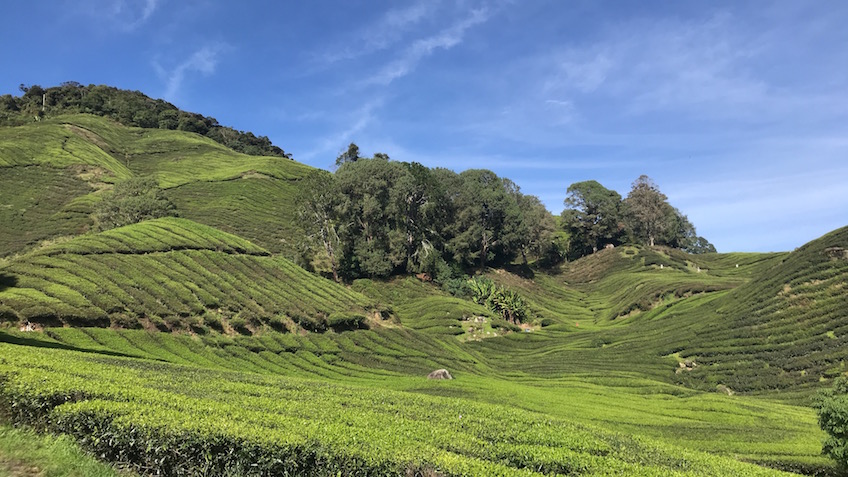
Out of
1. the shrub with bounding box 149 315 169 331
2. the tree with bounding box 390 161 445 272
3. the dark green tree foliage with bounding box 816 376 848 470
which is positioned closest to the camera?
the dark green tree foliage with bounding box 816 376 848 470

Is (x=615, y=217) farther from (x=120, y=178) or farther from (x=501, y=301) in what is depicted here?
(x=120, y=178)

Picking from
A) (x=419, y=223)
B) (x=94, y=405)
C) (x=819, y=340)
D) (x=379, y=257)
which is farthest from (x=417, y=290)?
(x=94, y=405)

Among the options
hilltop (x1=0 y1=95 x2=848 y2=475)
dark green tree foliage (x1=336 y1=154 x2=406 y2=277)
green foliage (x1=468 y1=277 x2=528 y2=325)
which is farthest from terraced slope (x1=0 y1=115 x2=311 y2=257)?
green foliage (x1=468 y1=277 x2=528 y2=325)

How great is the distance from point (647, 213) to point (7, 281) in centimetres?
11295

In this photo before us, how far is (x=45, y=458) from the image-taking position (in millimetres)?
8992

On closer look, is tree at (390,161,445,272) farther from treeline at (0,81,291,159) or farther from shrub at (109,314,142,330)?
treeline at (0,81,291,159)

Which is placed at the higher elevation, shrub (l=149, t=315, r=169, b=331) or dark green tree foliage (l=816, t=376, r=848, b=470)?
shrub (l=149, t=315, r=169, b=331)

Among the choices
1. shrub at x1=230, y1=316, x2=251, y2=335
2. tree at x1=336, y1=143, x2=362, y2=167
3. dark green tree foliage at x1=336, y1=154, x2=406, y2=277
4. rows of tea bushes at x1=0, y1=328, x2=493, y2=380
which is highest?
tree at x1=336, y1=143, x2=362, y2=167

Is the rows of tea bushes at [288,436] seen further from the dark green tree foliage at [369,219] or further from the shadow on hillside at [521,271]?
the shadow on hillside at [521,271]

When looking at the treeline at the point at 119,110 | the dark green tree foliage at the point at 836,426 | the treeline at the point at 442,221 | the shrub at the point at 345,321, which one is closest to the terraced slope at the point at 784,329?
the dark green tree foliage at the point at 836,426

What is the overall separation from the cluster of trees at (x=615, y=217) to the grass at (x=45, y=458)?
4483 inches

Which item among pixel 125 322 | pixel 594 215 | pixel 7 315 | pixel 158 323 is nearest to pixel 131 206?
pixel 158 323

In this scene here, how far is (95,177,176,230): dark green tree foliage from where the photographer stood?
67.7 m

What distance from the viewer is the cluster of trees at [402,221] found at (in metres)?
→ 71.6
